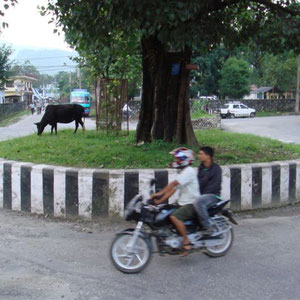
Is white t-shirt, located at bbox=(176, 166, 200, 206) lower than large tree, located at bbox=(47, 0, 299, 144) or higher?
lower

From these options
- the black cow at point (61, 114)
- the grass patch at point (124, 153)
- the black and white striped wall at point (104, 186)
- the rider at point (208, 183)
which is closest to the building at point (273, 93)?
the black cow at point (61, 114)

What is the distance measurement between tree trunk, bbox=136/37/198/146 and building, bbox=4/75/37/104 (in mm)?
58508

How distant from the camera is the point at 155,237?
434 centimetres

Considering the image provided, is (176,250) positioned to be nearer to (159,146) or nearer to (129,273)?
(129,273)

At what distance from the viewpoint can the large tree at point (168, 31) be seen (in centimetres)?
582

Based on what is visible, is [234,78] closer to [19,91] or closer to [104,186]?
[19,91]

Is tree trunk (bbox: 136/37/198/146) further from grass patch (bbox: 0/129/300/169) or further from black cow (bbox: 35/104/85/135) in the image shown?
black cow (bbox: 35/104/85/135)

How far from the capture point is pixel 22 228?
5.60 meters

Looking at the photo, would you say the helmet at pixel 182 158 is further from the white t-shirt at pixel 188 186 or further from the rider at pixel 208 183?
the rider at pixel 208 183

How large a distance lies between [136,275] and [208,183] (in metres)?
1.35

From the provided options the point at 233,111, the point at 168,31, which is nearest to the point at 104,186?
the point at 168,31

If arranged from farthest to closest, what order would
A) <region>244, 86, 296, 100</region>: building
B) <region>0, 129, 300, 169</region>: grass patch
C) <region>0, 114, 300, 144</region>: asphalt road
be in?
1. <region>244, 86, 296, 100</region>: building
2. <region>0, 114, 300, 144</region>: asphalt road
3. <region>0, 129, 300, 169</region>: grass patch

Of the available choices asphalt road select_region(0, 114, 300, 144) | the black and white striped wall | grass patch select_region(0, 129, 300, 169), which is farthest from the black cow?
the black and white striped wall

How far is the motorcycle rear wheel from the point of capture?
4578 millimetres
